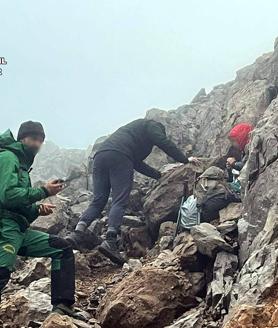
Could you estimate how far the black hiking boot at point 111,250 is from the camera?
456 inches

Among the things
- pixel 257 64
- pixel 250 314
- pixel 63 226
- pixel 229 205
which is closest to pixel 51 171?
pixel 257 64

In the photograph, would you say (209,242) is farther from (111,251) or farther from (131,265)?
(111,251)

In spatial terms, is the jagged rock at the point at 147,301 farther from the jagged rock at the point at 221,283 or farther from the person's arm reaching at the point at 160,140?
the person's arm reaching at the point at 160,140

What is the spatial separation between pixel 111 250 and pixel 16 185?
465 cm

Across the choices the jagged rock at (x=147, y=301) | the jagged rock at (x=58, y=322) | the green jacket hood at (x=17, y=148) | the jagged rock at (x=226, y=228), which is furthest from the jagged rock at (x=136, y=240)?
the jagged rock at (x=58, y=322)

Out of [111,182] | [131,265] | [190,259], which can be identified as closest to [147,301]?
[190,259]

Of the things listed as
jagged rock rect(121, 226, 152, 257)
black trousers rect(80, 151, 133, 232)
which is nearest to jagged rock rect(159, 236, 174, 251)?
jagged rock rect(121, 226, 152, 257)

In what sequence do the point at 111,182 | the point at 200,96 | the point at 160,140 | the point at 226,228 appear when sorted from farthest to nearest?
the point at 200,96, the point at 160,140, the point at 111,182, the point at 226,228

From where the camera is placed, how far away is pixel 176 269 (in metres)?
9.13

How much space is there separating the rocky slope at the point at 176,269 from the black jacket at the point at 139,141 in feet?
3.83

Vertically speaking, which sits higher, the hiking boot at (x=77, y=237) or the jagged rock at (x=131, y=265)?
the hiking boot at (x=77, y=237)

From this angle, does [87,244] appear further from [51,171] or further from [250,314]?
[51,171]

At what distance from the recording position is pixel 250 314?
18.1ft

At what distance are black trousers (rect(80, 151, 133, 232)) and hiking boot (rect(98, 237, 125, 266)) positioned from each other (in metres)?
0.93
